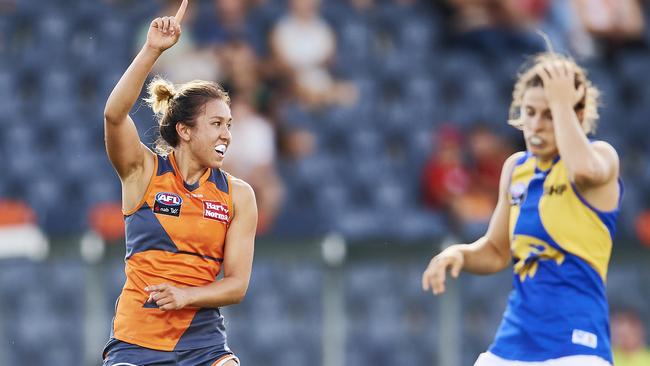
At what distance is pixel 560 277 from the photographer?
17.6ft

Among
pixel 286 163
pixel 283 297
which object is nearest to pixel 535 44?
pixel 286 163

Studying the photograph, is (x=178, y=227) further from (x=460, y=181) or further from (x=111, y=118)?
(x=460, y=181)

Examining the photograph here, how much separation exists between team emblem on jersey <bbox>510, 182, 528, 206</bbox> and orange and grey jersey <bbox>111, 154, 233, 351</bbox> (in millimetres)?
1357

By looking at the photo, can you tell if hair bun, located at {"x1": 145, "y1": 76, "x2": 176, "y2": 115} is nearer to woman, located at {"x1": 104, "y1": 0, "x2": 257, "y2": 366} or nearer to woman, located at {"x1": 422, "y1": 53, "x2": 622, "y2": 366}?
woman, located at {"x1": 104, "y1": 0, "x2": 257, "y2": 366}

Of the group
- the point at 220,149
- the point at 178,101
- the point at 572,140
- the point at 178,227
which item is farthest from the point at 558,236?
the point at 178,101

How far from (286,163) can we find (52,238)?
A: 2.48m

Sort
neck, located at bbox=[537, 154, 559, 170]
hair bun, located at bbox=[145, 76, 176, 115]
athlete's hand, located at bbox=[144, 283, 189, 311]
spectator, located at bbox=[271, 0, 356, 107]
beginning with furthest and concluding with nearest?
1. spectator, located at bbox=[271, 0, 356, 107]
2. hair bun, located at bbox=[145, 76, 176, 115]
3. neck, located at bbox=[537, 154, 559, 170]
4. athlete's hand, located at bbox=[144, 283, 189, 311]

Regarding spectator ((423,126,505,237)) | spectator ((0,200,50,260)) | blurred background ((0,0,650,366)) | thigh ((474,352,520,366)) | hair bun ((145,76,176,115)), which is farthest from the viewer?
spectator ((423,126,505,237))

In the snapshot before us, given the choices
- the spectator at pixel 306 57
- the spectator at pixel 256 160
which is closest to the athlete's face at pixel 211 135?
the spectator at pixel 256 160

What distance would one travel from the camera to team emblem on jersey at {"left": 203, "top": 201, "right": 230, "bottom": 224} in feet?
17.9

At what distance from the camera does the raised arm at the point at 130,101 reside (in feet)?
17.1

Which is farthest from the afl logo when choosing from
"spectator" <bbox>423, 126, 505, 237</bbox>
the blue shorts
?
"spectator" <bbox>423, 126, 505, 237</bbox>

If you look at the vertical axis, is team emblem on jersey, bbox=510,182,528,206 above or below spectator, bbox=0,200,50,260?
below

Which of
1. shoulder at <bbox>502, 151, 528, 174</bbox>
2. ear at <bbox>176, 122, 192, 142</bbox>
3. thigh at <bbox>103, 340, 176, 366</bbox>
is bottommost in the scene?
thigh at <bbox>103, 340, 176, 366</bbox>
